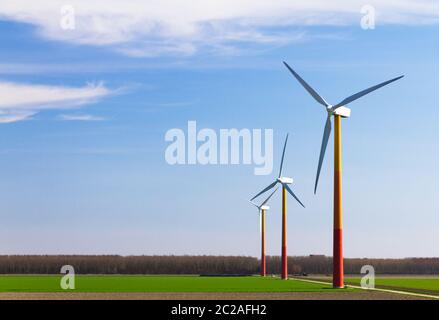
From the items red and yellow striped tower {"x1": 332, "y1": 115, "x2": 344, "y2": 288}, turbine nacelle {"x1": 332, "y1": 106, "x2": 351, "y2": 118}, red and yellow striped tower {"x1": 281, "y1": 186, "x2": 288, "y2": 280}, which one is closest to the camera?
red and yellow striped tower {"x1": 332, "y1": 115, "x2": 344, "y2": 288}

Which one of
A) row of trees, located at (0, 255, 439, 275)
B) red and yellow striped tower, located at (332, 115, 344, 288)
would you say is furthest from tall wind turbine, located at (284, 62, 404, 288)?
row of trees, located at (0, 255, 439, 275)

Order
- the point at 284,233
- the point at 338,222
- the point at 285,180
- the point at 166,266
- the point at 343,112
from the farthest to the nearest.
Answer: the point at 166,266 → the point at 285,180 → the point at 284,233 → the point at 343,112 → the point at 338,222

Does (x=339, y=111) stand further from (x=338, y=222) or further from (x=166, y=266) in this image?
(x=166, y=266)

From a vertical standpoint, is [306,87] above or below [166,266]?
above

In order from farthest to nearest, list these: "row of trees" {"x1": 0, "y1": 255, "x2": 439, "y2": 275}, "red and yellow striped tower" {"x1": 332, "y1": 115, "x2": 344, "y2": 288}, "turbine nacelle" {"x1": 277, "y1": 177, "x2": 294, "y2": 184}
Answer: "row of trees" {"x1": 0, "y1": 255, "x2": 439, "y2": 275}, "turbine nacelle" {"x1": 277, "y1": 177, "x2": 294, "y2": 184}, "red and yellow striped tower" {"x1": 332, "y1": 115, "x2": 344, "y2": 288}

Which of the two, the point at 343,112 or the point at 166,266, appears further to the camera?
the point at 166,266

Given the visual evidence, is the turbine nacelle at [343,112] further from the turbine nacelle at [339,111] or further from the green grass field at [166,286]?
the green grass field at [166,286]

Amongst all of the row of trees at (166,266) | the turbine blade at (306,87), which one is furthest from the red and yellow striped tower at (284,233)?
the row of trees at (166,266)

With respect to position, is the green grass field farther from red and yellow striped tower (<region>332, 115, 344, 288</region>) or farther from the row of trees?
the row of trees

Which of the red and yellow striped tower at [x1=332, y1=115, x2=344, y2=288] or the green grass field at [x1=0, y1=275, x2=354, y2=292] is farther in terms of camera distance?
the red and yellow striped tower at [x1=332, y1=115, x2=344, y2=288]

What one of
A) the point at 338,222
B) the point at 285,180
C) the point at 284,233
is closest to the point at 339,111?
the point at 338,222
